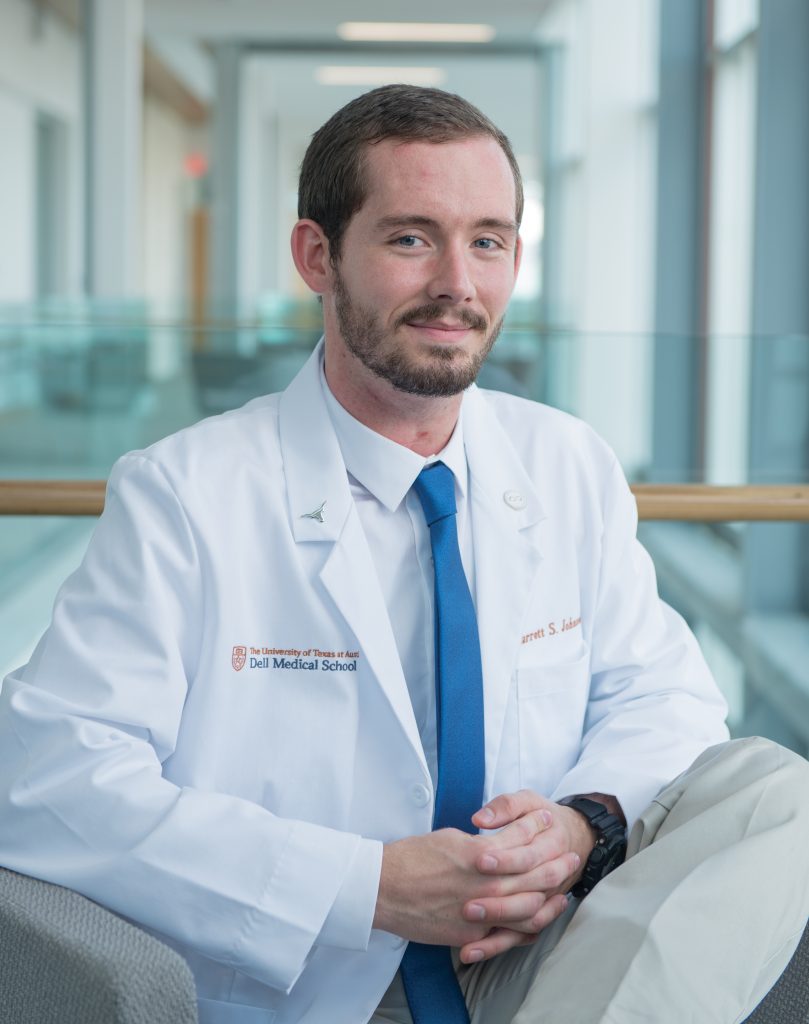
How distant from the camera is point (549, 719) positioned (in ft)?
5.36

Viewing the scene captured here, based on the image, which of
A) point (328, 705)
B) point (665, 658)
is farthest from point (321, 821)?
point (665, 658)

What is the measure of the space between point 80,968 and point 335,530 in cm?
60

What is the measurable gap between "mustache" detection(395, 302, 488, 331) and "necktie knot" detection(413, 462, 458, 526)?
0.19 meters

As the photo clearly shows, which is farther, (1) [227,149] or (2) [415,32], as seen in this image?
(1) [227,149]

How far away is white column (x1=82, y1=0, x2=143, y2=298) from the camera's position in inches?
345

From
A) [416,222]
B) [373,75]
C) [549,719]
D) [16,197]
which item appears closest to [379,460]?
[416,222]

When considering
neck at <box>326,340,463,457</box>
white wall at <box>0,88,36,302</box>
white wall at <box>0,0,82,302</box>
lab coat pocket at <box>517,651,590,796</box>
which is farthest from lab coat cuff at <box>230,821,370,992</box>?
white wall at <box>0,88,36,302</box>

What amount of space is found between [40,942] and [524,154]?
14183 mm

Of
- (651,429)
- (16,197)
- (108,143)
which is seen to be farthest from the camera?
(16,197)

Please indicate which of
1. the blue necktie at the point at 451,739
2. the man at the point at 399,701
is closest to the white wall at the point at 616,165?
the man at the point at 399,701

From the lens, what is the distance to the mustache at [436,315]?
1.57 meters

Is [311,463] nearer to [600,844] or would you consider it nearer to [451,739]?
[451,739]

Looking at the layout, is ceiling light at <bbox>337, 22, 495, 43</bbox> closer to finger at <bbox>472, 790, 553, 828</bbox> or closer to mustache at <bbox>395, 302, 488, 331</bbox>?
mustache at <bbox>395, 302, 488, 331</bbox>

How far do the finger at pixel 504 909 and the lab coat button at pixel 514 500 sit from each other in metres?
0.52
